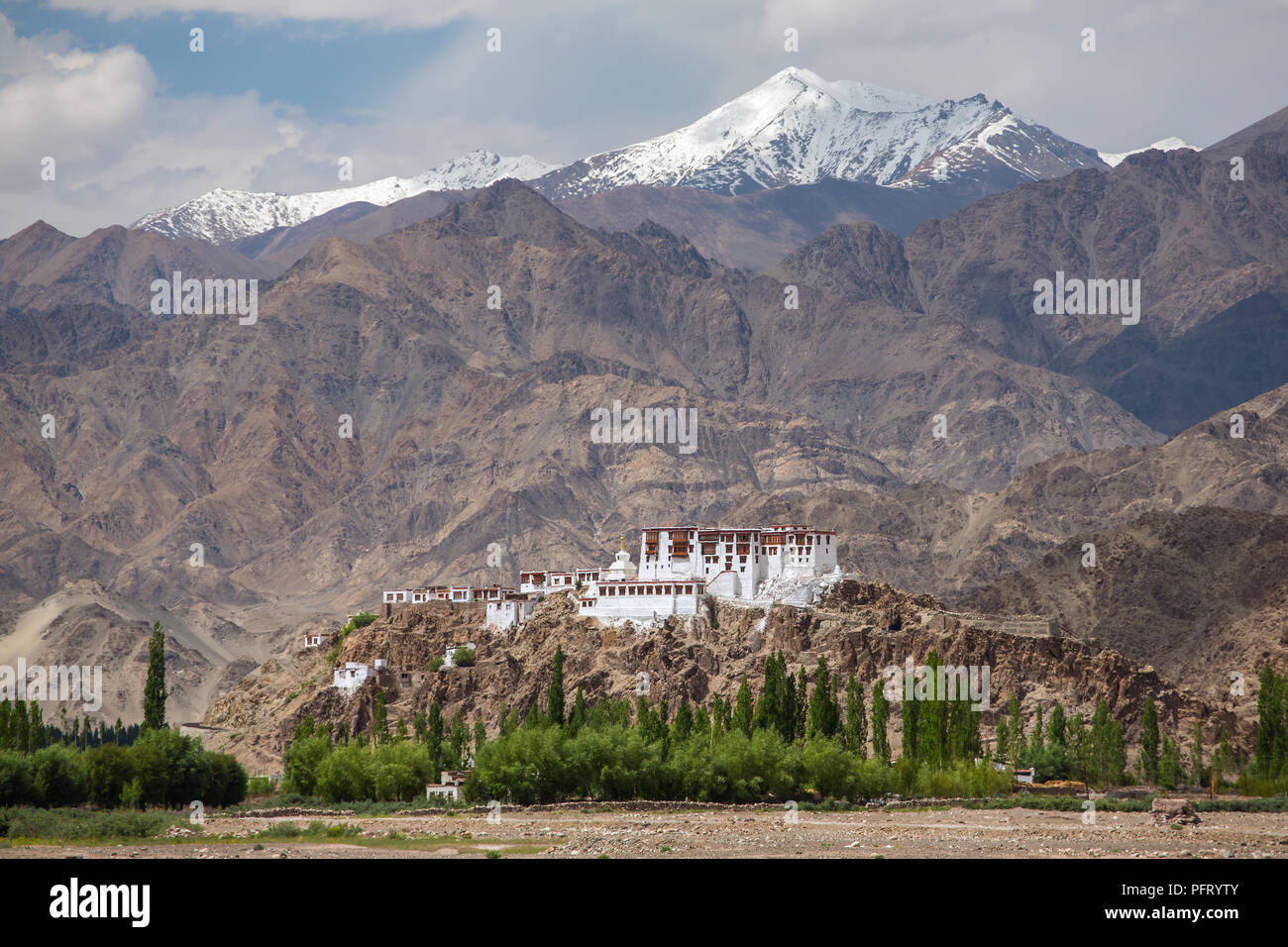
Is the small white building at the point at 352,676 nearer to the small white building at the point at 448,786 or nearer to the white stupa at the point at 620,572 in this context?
the white stupa at the point at 620,572

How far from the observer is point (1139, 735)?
142250 mm

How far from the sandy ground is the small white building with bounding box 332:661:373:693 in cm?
7388

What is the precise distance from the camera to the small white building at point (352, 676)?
163875 mm

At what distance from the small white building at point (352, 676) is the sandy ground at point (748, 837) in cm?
7388

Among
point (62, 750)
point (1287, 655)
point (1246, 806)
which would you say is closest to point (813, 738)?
point (1246, 806)

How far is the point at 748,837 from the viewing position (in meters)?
74.0

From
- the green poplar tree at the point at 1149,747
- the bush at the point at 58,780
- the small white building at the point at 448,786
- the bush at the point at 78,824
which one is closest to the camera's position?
the bush at the point at 78,824

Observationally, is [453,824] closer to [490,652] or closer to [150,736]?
[150,736]

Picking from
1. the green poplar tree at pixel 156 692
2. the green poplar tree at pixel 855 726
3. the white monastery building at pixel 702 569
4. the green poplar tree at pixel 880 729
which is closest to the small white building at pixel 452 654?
the white monastery building at pixel 702 569

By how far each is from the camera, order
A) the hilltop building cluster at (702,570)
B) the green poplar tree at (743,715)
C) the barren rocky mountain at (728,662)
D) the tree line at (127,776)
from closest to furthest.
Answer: the tree line at (127,776) < the green poplar tree at (743,715) < the barren rocky mountain at (728,662) < the hilltop building cluster at (702,570)

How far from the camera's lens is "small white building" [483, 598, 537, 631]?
167250 millimetres
